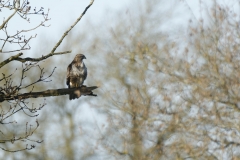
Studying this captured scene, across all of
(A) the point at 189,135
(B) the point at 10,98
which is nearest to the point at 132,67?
(A) the point at 189,135

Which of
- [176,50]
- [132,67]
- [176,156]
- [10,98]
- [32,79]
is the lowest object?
[10,98]

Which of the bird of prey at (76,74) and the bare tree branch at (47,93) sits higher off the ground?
the bird of prey at (76,74)

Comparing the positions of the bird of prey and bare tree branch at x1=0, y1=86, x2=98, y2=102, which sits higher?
the bird of prey

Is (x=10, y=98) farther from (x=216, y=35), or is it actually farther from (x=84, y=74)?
(x=216, y=35)

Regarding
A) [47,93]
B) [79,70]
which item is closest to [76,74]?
[79,70]

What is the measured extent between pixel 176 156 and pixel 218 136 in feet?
3.38

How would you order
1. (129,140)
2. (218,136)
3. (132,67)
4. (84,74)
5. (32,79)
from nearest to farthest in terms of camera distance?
(84,74), (218,136), (129,140), (132,67), (32,79)

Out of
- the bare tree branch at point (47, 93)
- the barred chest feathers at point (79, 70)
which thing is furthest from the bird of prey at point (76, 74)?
the bare tree branch at point (47, 93)

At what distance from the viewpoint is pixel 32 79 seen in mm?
24578

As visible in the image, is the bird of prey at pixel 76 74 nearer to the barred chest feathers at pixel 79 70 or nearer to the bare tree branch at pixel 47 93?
the barred chest feathers at pixel 79 70

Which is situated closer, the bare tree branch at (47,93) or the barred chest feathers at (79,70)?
the bare tree branch at (47,93)

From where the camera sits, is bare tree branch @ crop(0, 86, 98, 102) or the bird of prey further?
the bird of prey

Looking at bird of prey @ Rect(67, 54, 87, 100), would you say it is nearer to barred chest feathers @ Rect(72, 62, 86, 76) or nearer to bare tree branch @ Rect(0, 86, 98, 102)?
barred chest feathers @ Rect(72, 62, 86, 76)

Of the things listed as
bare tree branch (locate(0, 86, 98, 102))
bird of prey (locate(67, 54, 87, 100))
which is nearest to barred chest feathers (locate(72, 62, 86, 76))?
bird of prey (locate(67, 54, 87, 100))
